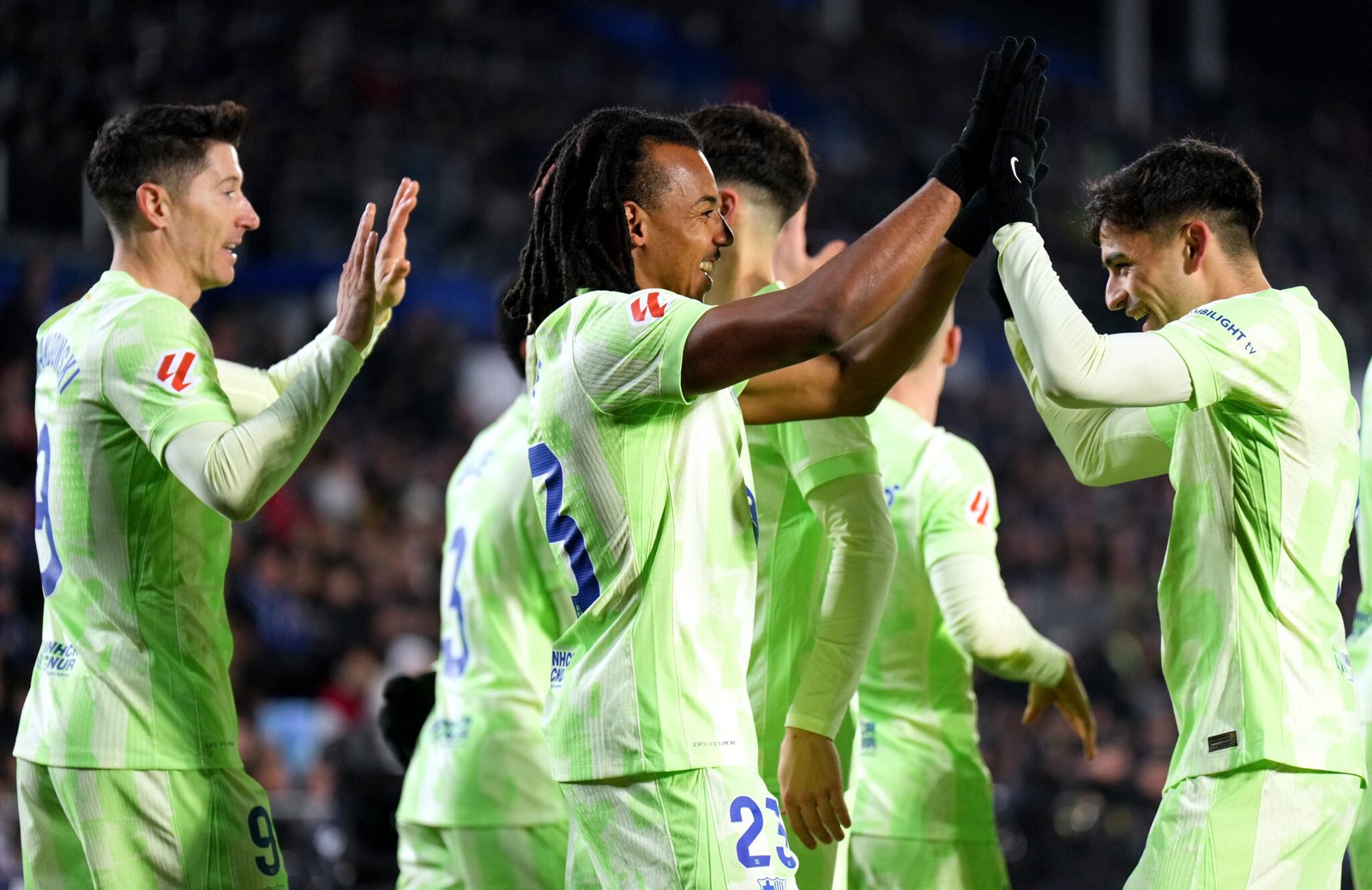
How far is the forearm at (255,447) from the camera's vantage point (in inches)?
129

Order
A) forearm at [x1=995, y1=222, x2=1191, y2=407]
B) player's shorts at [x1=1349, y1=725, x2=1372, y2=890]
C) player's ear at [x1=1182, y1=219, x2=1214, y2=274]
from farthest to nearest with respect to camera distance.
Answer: player's shorts at [x1=1349, y1=725, x2=1372, y2=890]
player's ear at [x1=1182, y1=219, x2=1214, y2=274]
forearm at [x1=995, y1=222, x2=1191, y2=407]

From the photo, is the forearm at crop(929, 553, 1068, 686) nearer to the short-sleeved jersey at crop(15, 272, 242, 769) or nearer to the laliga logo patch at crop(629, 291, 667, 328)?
the laliga logo patch at crop(629, 291, 667, 328)

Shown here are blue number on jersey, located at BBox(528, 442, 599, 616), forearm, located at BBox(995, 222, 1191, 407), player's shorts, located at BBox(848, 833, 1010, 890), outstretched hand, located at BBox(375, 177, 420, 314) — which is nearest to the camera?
blue number on jersey, located at BBox(528, 442, 599, 616)

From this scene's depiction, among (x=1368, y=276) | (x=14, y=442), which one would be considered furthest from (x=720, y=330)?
(x=1368, y=276)

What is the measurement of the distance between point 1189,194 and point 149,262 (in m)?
2.47

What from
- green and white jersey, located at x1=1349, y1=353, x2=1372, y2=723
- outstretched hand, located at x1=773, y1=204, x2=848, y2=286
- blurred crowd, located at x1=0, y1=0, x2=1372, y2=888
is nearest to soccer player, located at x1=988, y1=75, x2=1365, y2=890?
green and white jersey, located at x1=1349, y1=353, x2=1372, y2=723

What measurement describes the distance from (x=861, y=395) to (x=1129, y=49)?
2165cm

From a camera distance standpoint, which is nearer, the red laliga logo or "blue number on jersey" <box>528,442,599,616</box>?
"blue number on jersey" <box>528,442,599,616</box>

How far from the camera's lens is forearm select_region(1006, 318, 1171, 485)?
140 inches

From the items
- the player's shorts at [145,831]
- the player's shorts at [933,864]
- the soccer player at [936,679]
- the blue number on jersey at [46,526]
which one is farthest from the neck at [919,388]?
the blue number on jersey at [46,526]

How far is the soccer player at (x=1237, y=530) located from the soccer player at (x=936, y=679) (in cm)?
96

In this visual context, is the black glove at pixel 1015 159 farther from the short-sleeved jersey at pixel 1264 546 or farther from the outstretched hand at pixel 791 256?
the outstretched hand at pixel 791 256

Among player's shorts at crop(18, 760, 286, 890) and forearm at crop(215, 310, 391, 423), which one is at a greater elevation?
forearm at crop(215, 310, 391, 423)

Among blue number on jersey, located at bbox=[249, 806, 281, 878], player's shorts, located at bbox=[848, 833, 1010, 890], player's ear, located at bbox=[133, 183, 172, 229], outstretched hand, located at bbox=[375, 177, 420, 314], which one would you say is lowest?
player's shorts, located at bbox=[848, 833, 1010, 890]
